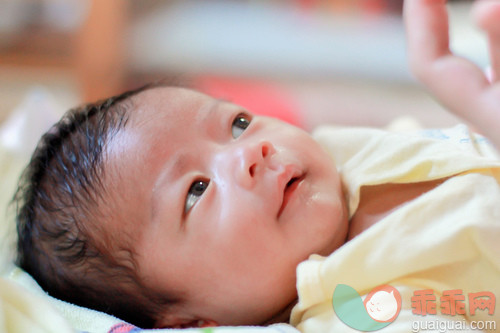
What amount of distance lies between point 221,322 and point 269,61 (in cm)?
187

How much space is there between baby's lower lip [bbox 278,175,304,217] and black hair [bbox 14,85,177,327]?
8.7 inches

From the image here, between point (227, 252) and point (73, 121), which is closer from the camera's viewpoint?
point (227, 252)

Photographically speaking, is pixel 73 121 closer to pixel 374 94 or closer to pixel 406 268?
pixel 406 268

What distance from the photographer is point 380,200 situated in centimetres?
86

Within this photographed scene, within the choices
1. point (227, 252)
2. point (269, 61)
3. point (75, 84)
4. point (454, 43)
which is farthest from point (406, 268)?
point (75, 84)

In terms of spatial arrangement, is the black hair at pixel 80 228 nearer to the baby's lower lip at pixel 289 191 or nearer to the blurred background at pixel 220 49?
the baby's lower lip at pixel 289 191

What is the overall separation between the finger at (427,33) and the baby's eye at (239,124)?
35 centimetres

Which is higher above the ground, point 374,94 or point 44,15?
point 44,15

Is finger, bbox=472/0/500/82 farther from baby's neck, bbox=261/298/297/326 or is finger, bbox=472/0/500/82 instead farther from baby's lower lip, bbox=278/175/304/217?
baby's neck, bbox=261/298/297/326

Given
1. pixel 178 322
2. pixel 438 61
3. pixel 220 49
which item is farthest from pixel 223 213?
pixel 220 49

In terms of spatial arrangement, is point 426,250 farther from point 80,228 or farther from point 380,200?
point 80,228

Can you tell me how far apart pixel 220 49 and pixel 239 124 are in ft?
5.65

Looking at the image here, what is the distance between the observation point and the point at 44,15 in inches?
101

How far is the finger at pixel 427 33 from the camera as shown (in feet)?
2.08
